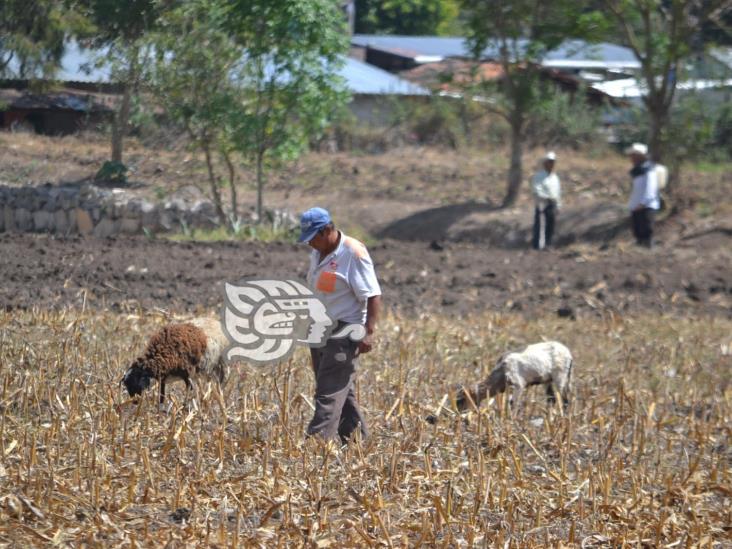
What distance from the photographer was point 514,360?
9.02 meters

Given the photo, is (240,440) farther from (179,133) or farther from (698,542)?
(179,133)

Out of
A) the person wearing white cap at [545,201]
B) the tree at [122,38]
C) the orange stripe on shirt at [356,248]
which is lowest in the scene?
the person wearing white cap at [545,201]

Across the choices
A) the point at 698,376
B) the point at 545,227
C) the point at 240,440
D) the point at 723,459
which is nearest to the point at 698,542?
the point at 723,459

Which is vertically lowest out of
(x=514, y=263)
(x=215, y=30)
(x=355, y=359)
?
(x=514, y=263)

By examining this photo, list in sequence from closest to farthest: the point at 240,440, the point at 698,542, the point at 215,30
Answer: the point at 698,542 → the point at 240,440 → the point at 215,30

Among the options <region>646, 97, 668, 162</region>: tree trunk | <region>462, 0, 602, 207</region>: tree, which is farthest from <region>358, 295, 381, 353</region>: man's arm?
<region>646, 97, 668, 162</region>: tree trunk

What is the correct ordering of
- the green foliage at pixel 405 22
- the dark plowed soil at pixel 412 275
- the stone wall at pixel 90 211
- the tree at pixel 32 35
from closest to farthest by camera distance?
the tree at pixel 32 35 < the dark plowed soil at pixel 412 275 < the stone wall at pixel 90 211 < the green foliage at pixel 405 22

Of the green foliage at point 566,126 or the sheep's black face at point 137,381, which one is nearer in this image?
the sheep's black face at point 137,381

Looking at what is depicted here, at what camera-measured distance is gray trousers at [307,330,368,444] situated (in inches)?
277

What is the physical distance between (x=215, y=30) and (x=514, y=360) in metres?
6.82

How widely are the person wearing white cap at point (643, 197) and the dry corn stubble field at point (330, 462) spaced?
8.50m

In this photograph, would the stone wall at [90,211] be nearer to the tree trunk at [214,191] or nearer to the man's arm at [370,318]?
the tree trunk at [214,191]

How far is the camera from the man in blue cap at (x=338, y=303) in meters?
7.04

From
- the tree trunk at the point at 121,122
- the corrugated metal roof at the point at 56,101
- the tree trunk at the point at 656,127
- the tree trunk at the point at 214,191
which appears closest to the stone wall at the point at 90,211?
the tree trunk at the point at 214,191
